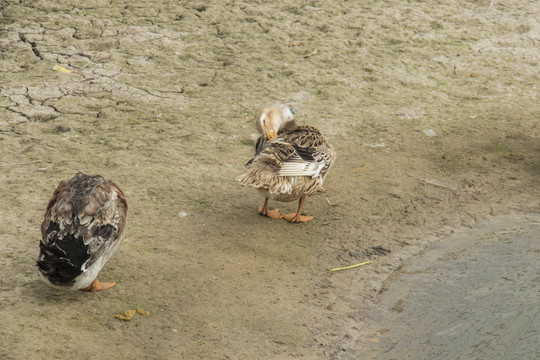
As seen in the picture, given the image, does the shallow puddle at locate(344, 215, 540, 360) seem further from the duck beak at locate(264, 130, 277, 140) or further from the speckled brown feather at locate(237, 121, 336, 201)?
the duck beak at locate(264, 130, 277, 140)

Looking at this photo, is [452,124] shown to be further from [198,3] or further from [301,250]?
[198,3]

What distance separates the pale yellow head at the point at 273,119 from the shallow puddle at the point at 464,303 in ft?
5.88

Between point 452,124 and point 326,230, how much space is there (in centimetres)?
256

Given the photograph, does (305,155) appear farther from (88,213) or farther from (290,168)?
(88,213)

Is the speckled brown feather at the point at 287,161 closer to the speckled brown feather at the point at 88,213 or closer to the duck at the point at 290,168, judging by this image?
the duck at the point at 290,168

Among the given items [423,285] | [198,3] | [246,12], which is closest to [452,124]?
[423,285]

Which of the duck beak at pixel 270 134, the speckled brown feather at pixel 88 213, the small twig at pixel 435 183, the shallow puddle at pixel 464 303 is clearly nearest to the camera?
the shallow puddle at pixel 464 303

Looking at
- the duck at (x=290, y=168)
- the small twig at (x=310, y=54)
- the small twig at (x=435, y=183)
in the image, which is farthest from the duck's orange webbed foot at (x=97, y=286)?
the small twig at (x=310, y=54)

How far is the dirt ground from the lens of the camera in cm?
389

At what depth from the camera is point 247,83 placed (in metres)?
7.36

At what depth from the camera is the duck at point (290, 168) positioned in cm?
488

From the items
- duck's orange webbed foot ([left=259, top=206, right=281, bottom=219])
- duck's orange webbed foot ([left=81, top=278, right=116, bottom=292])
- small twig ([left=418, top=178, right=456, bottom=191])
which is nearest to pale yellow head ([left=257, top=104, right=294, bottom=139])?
duck's orange webbed foot ([left=259, top=206, right=281, bottom=219])

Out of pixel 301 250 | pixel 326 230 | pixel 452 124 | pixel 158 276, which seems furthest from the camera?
pixel 452 124

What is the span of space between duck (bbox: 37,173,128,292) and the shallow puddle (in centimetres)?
170
